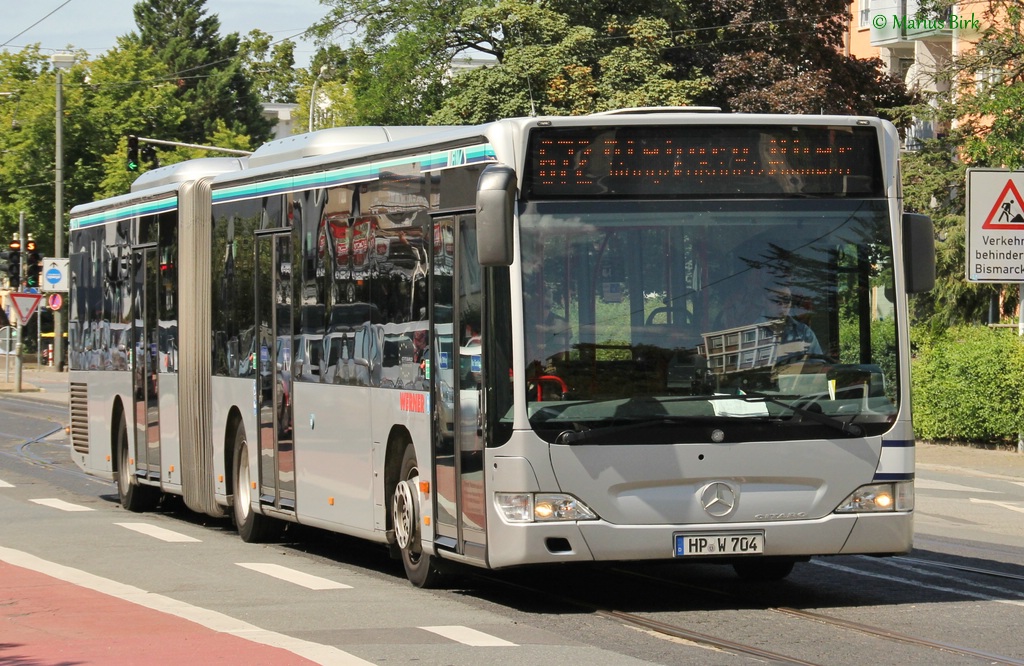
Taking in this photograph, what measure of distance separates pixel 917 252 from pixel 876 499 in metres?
1.48

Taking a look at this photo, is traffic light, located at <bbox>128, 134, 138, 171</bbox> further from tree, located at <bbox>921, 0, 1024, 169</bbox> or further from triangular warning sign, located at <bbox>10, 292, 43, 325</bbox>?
tree, located at <bbox>921, 0, 1024, 169</bbox>

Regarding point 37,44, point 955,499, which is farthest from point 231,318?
point 37,44

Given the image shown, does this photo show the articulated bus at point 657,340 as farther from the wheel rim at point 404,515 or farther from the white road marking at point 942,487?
the white road marking at point 942,487

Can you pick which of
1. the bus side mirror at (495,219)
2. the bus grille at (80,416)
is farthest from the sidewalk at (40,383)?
the bus side mirror at (495,219)

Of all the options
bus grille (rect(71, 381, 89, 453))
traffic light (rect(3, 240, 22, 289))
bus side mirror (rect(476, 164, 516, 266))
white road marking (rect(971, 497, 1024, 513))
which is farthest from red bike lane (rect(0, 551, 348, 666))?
traffic light (rect(3, 240, 22, 289))

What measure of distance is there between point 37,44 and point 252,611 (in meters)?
80.6

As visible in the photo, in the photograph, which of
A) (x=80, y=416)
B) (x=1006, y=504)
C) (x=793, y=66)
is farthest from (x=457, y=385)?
(x=793, y=66)

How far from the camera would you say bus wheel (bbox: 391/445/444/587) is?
1190 cm

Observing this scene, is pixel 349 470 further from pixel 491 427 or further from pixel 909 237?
pixel 909 237

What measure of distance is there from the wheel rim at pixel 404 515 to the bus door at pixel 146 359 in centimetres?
652

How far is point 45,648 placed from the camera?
9133 mm

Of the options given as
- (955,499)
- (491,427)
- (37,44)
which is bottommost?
(955,499)

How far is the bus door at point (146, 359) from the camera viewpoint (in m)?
18.3

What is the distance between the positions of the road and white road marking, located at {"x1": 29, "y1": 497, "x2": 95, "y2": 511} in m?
2.26
